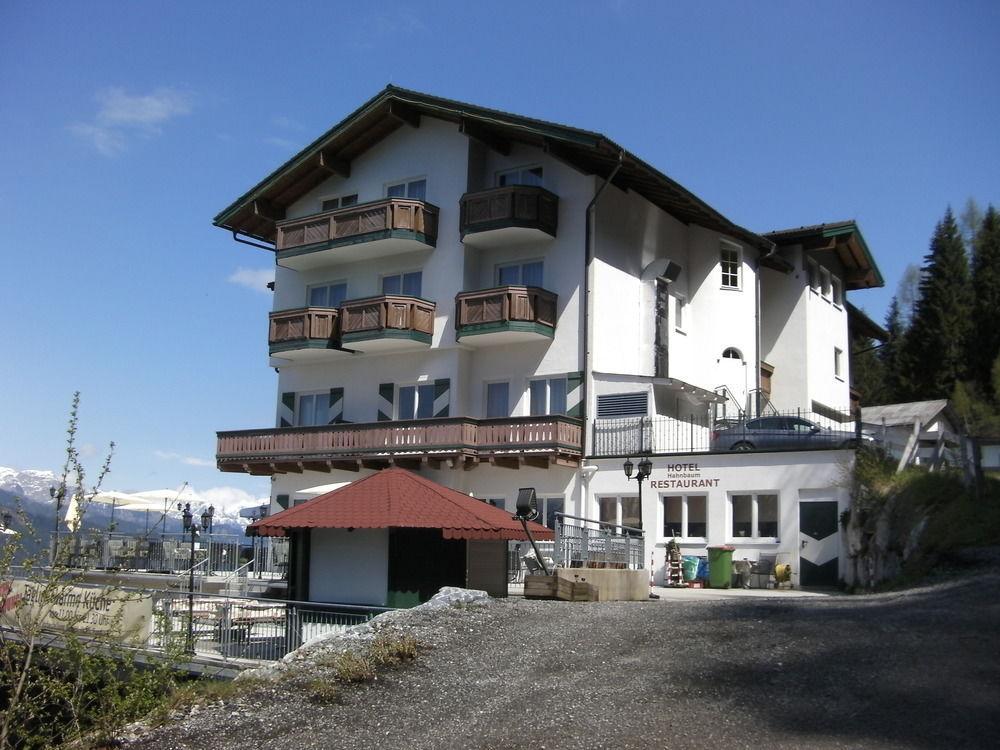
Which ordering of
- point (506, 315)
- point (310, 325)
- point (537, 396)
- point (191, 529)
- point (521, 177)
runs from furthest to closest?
point (310, 325), point (521, 177), point (537, 396), point (506, 315), point (191, 529)

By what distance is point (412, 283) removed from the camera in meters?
35.7

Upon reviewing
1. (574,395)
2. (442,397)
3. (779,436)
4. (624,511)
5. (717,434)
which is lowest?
(624,511)

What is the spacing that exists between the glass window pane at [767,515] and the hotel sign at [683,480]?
1247 millimetres

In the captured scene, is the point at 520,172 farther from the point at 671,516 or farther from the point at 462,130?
the point at 671,516

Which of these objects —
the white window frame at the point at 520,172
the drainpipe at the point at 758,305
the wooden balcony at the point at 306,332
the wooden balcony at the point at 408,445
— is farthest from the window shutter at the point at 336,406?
the drainpipe at the point at 758,305

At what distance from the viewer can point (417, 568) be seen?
20234mm

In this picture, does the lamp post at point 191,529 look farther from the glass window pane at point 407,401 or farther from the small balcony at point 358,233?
the small balcony at point 358,233

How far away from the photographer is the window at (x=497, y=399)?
111ft

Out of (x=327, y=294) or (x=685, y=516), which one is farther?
(x=327, y=294)

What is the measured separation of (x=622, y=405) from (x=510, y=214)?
6.41 metres

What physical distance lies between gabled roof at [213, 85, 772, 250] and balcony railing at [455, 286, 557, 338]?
4058mm

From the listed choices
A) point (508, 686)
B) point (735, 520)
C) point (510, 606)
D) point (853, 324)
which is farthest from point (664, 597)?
point (853, 324)

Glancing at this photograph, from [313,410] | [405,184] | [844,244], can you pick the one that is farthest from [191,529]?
[844,244]

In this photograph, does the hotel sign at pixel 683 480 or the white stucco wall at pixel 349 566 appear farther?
the hotel sign at pixel 683 480
